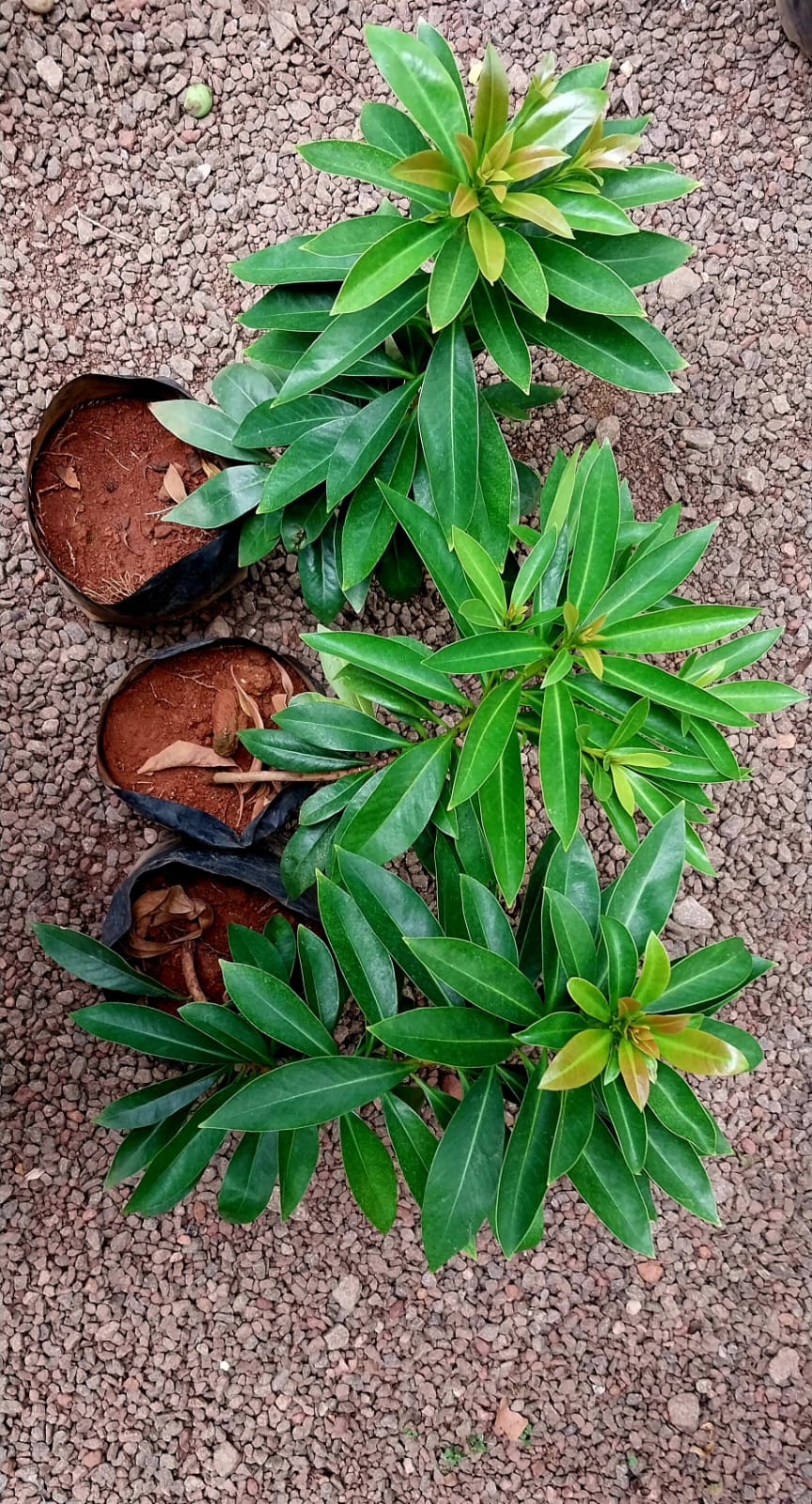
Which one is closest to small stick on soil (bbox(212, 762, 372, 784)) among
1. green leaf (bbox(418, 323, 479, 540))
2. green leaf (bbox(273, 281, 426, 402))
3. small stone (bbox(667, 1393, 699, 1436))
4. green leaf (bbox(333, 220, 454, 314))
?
green leaf (bbox(418, 323, 479, 540))

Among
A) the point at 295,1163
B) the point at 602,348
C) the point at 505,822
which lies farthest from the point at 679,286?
the point at 295,1163

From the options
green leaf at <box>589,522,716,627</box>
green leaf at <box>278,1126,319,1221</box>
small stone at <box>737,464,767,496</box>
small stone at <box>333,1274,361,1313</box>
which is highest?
green leaf at <box>589,522,716,627</box>

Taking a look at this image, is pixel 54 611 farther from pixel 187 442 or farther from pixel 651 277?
pixel 651 277

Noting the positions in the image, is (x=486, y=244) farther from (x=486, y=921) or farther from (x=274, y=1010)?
(x=274, y=1010)

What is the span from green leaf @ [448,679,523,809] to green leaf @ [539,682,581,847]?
0.15 ft

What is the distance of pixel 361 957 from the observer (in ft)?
3.85

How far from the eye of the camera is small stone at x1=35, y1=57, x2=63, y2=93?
1.71 m

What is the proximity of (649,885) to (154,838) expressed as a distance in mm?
977

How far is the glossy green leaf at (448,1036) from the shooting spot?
3.39 feet

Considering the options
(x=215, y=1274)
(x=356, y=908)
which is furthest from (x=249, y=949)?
(x=215, y=1274)

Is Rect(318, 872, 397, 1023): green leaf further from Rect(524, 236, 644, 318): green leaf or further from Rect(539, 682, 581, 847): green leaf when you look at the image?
Rect(524, 236, 644, 318): green leaf

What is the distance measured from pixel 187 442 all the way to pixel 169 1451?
1.74m

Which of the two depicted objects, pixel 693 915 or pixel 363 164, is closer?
pixel 363 164

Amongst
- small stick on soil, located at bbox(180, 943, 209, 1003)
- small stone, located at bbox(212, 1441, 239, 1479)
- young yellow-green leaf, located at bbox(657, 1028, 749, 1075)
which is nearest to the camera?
young yellow-green leaf, located at bbox(657, 1028, 749, 1075)
